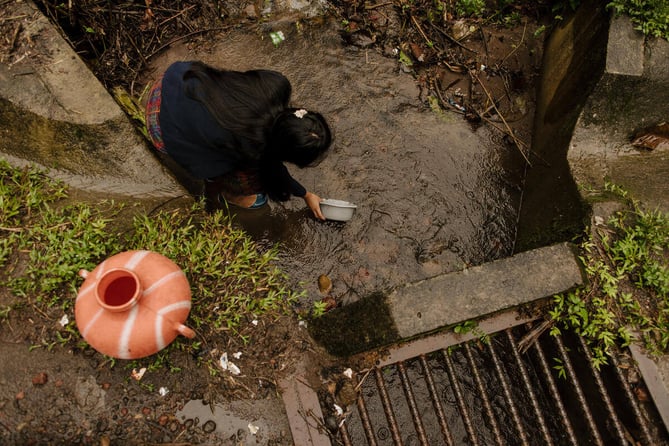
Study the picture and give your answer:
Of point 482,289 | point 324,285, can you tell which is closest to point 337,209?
point 324,285

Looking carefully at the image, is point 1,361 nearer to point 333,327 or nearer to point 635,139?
point 333,327

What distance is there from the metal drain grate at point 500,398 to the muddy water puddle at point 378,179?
0.74 meters

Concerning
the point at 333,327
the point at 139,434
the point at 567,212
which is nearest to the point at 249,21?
the point at 333,327

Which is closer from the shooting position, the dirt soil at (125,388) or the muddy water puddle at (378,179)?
the dirt soil at (125,388)

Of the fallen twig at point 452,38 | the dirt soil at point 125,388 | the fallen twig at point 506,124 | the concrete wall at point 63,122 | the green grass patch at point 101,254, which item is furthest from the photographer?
the fallen twig at point 452,38

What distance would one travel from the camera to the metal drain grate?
2531 mm

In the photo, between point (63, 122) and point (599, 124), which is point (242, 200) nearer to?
point (63, 122)

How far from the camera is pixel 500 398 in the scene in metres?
2.89

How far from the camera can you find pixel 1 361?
2357 millimetres

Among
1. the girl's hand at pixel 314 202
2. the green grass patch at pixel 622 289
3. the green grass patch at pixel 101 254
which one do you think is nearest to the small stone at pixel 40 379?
the green grass patch at pixel 101 254

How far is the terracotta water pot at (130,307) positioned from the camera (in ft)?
6.74

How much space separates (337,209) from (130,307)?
1.64m

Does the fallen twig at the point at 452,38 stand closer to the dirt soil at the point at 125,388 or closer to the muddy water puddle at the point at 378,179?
the muddy water puddle at the point at 378,179

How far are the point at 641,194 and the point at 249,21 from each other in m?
3.77
